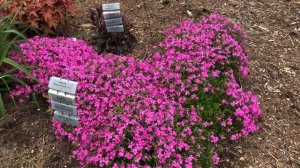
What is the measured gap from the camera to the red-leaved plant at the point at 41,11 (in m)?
3.94

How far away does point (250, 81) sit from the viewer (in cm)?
419

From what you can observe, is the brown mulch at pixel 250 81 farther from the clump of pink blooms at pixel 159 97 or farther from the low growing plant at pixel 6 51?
the low growing plant at pixel 6 51

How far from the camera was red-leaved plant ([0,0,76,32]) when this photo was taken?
394cm

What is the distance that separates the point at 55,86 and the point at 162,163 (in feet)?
3.76

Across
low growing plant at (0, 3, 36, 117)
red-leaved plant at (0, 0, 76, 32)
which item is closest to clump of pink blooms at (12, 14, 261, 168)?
low growing plant at (0, 3, 36, 117)

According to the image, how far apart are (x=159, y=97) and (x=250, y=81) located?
1379 millimetres

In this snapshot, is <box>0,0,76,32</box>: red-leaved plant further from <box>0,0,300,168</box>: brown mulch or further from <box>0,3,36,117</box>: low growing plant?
<box>0,0,300,168</box>: brown mulch

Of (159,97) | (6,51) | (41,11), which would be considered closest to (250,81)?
(159,97)

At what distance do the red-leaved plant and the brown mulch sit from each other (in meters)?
0.39

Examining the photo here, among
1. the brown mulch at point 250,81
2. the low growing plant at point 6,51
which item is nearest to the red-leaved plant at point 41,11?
the low growing plant at point 6,51

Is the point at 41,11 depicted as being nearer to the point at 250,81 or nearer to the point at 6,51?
the point at 6,51

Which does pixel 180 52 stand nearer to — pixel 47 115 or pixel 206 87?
pixel 206 87

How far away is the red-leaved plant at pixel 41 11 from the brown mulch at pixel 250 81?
1.29 ft

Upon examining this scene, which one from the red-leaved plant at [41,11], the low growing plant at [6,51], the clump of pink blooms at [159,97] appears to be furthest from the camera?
the red-leaved plant at [41,11]
